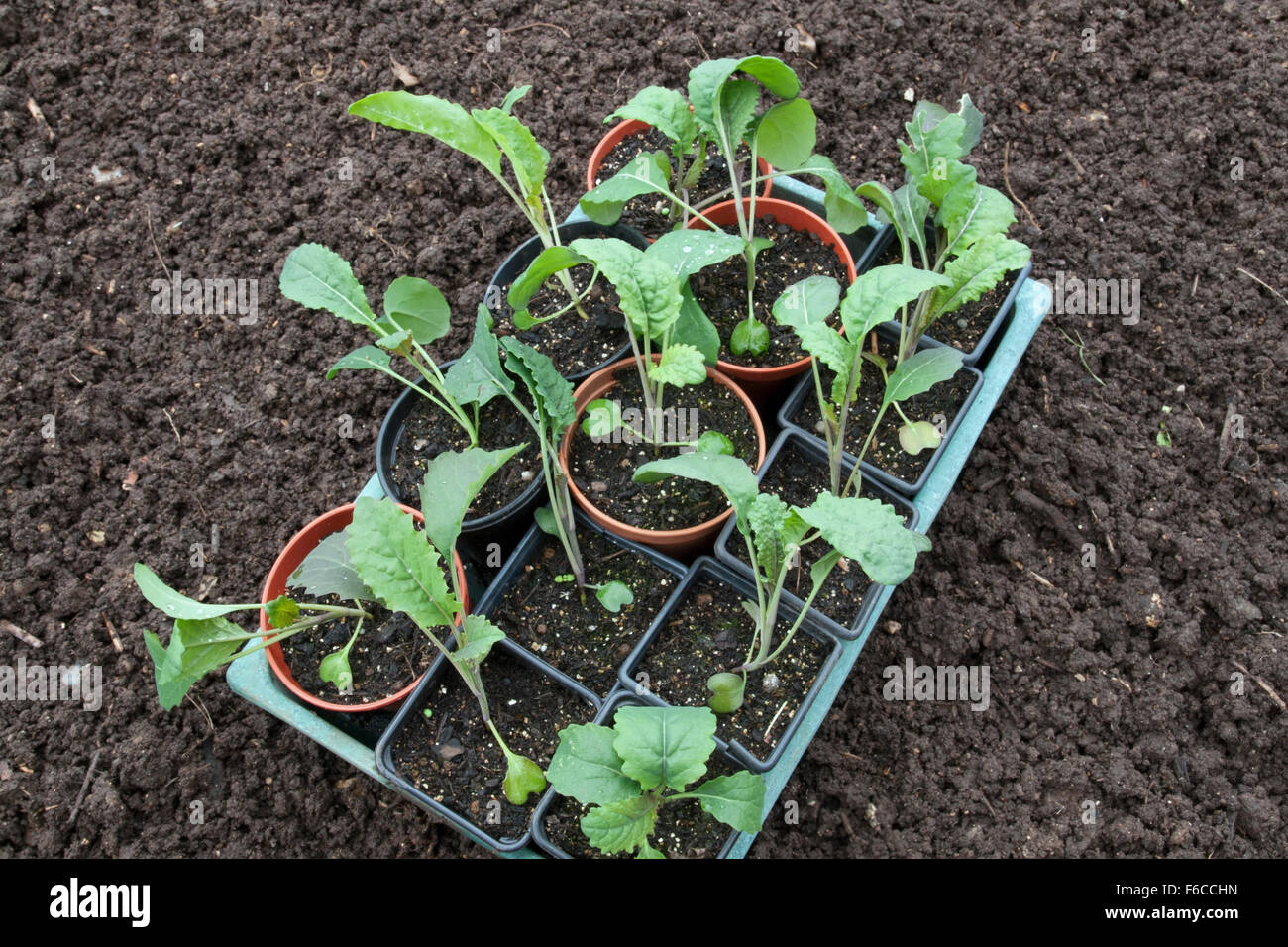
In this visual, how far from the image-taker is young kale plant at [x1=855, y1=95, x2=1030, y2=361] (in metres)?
1.83

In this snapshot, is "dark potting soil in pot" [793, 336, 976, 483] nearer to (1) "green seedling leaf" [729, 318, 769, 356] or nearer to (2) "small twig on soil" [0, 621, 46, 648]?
(1) "green seedling leaf" [729, 318, 769, 356]

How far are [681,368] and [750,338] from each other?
0.38 metres

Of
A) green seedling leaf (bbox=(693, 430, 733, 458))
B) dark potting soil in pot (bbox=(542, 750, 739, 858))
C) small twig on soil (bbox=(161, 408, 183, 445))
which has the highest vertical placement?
green seedling leaf (bbox=(693, 430, 733, 458))

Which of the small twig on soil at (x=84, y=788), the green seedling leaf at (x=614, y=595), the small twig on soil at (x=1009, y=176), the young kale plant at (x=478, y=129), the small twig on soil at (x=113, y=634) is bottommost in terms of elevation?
the small twig on soil at (x=84, y=788)

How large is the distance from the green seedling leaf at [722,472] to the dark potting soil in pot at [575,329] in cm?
49

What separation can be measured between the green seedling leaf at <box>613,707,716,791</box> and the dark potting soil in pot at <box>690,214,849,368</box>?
33.2 inches

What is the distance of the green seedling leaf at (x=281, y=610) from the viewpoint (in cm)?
176

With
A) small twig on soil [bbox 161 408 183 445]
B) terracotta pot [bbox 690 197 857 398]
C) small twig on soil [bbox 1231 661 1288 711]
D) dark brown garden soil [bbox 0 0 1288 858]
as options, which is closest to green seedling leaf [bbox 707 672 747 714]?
dark brown garden soil [bbox 0 0 1288 858]

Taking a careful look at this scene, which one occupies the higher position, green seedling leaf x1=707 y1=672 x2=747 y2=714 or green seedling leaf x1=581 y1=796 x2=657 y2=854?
green seedling leaf x1=707 y1=672 x2=747 y2=714

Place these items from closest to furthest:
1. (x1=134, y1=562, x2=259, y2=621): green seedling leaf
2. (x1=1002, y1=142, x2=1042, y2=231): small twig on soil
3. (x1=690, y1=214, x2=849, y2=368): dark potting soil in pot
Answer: (x1=134, y1=562, x2=259, y2=621): green seedling leaf → (x1=690, y1=214, x2=849, y2=368): dark potting soil in pot → (x1=1002, y1=142, x2=1042, y2=231): small twig on soil

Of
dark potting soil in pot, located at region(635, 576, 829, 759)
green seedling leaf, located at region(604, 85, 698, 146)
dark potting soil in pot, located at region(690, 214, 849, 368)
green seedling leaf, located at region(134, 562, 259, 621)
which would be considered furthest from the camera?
dark potting soil in pot, located at region(690, 214, 849, 368)

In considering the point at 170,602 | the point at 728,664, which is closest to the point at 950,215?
the point at 728,664

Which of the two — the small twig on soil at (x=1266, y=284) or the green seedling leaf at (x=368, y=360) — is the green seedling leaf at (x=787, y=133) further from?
the small twig on soil at (x=1266, y=284)

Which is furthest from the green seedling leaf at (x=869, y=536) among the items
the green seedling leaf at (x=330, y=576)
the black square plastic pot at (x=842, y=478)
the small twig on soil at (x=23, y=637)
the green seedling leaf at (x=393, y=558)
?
the small twig on soil at (x=23, y=637)
